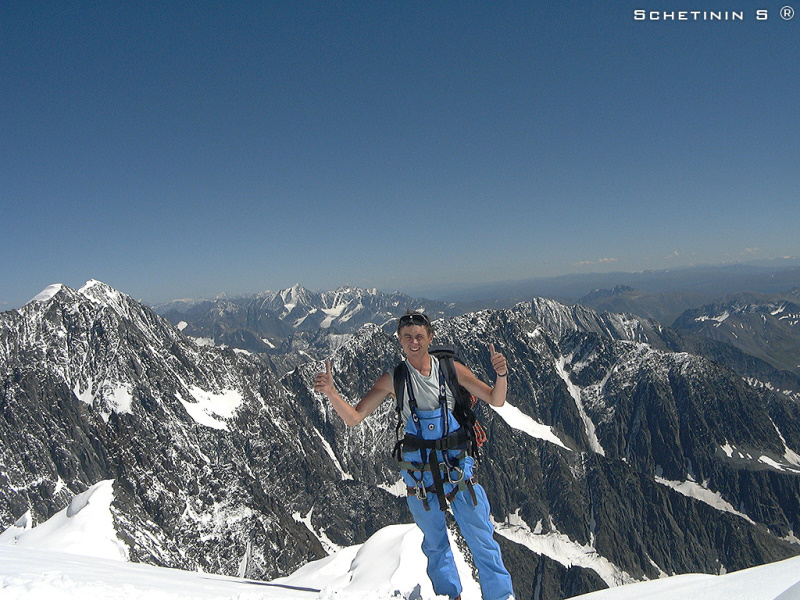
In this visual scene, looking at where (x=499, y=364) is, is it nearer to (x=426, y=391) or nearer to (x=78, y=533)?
(x=426, y=391)

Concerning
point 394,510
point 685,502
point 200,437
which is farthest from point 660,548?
point 200,437

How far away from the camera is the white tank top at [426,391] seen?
8.53m

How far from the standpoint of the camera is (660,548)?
7461 inches

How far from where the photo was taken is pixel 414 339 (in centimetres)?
831

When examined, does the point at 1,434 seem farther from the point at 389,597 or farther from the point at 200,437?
the point at 389,597

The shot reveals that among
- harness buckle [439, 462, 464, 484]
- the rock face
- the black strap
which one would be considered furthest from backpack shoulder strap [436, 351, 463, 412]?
the rock face

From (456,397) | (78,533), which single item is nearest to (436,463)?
(456,397)

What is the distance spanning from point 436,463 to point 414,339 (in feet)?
8.35

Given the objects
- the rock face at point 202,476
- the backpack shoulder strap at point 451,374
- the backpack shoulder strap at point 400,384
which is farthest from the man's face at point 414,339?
the rock face at point 202,476

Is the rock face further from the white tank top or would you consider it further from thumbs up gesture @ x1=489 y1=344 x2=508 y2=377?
thumbs up gesture @ x1=489 y1=344 x2=508 y2=377

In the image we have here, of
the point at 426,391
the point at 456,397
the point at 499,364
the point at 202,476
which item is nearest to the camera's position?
the point at 499,364

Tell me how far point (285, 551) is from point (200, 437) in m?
Result: 57.5

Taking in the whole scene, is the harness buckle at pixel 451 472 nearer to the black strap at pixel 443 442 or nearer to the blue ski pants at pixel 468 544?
the black strap at pixel 443 442

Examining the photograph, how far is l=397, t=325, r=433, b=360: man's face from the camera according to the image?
8.32 metres
